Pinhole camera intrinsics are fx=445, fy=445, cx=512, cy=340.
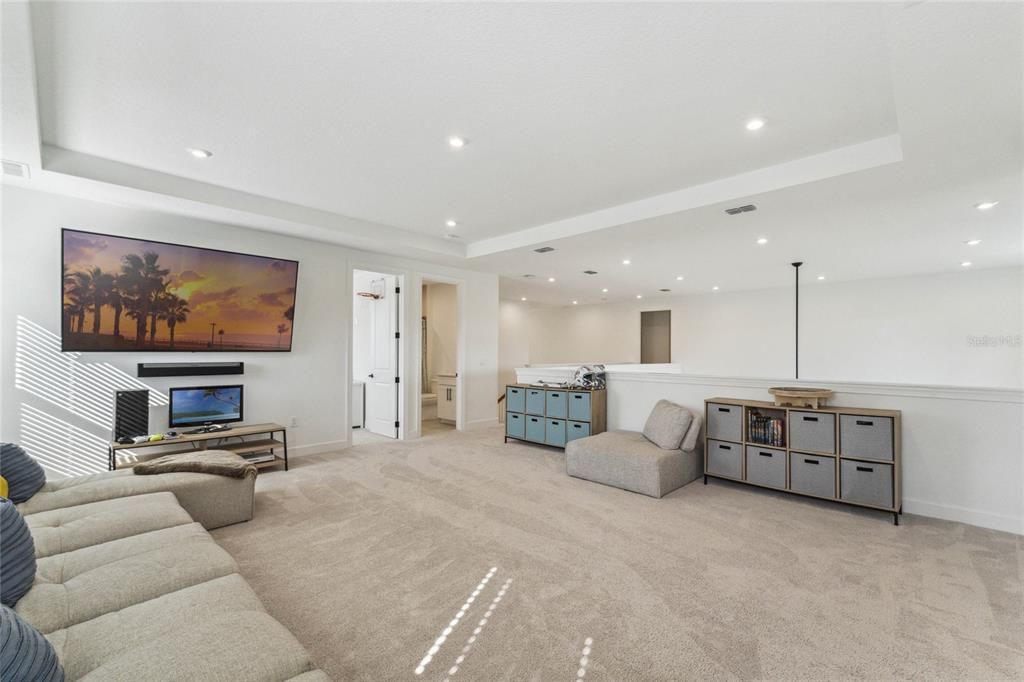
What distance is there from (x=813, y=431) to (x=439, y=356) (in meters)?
6.19

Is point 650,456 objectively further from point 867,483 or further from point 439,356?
point 439,356

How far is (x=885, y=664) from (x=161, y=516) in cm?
352

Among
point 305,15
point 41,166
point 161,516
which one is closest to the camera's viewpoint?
point 305,15

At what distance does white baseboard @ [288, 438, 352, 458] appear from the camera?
5316mm

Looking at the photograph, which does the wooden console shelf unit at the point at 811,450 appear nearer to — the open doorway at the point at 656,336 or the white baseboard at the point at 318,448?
the white baseboard at the point at 318,448

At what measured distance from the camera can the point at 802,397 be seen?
3.78 meters

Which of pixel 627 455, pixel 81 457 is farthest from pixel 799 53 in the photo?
pixel 81 457

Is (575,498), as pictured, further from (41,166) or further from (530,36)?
(41,166)

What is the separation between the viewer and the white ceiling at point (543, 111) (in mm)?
1981

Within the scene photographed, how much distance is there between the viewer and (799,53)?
7.18 feet

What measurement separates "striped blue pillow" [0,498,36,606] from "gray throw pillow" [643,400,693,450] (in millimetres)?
4107

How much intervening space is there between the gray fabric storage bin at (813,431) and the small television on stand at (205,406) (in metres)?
5.43

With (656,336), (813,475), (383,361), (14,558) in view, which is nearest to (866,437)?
(813,475)

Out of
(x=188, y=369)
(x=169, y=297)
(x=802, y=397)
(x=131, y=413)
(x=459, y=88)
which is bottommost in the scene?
(x=131, y=413)
